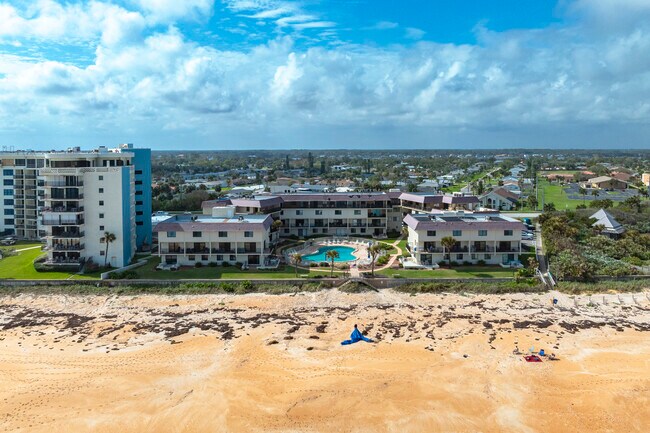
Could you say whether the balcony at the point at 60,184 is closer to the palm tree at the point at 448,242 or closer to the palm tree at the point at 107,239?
the palm tree at the point at 107,239

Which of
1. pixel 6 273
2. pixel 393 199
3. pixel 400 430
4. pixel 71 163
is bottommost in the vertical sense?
pixel 400 430

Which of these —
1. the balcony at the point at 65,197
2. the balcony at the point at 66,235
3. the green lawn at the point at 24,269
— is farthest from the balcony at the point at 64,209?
the green lawn at the point at 24,269

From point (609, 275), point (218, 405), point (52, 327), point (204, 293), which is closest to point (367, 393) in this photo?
point (218, 405)

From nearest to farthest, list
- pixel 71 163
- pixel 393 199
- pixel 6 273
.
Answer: pixel 6 273
pixel 71 163
pixel 393 199

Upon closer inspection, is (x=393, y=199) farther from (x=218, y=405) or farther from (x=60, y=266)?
(x=218, y=405)

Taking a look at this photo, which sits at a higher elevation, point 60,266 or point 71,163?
point 71,163
